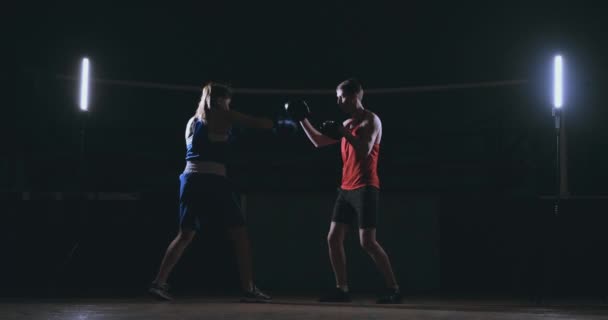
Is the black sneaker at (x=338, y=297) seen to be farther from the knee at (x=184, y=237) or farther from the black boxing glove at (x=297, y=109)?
the black boxing glove at (x=297, y=109)

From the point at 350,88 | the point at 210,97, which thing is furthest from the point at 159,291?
the point at 350,88

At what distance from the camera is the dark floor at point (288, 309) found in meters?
3.80

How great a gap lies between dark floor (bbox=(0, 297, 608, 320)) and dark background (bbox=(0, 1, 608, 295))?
2.78ft

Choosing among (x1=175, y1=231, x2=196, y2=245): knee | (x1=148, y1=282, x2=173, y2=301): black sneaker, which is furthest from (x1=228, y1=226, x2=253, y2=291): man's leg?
(x1=148, y1=282, x2=173, y2=301): black sneaker

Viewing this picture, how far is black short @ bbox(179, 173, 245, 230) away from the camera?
458 centimetres

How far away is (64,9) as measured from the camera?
9.52m

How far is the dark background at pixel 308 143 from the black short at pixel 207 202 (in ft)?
3.40

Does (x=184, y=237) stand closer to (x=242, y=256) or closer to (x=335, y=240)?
(x=242, y=256)

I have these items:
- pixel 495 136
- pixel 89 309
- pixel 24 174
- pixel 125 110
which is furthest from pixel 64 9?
pixel 89 309

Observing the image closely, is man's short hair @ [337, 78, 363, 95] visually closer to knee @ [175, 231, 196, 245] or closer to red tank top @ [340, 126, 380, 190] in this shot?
red tank top @ [340, 126, 380, 190]

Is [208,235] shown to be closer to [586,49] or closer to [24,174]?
[24,174]

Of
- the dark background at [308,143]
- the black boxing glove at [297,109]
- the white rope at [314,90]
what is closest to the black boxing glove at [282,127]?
the black boxing glove at [297,109]

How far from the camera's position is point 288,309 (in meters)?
4.14

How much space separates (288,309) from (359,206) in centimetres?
87
